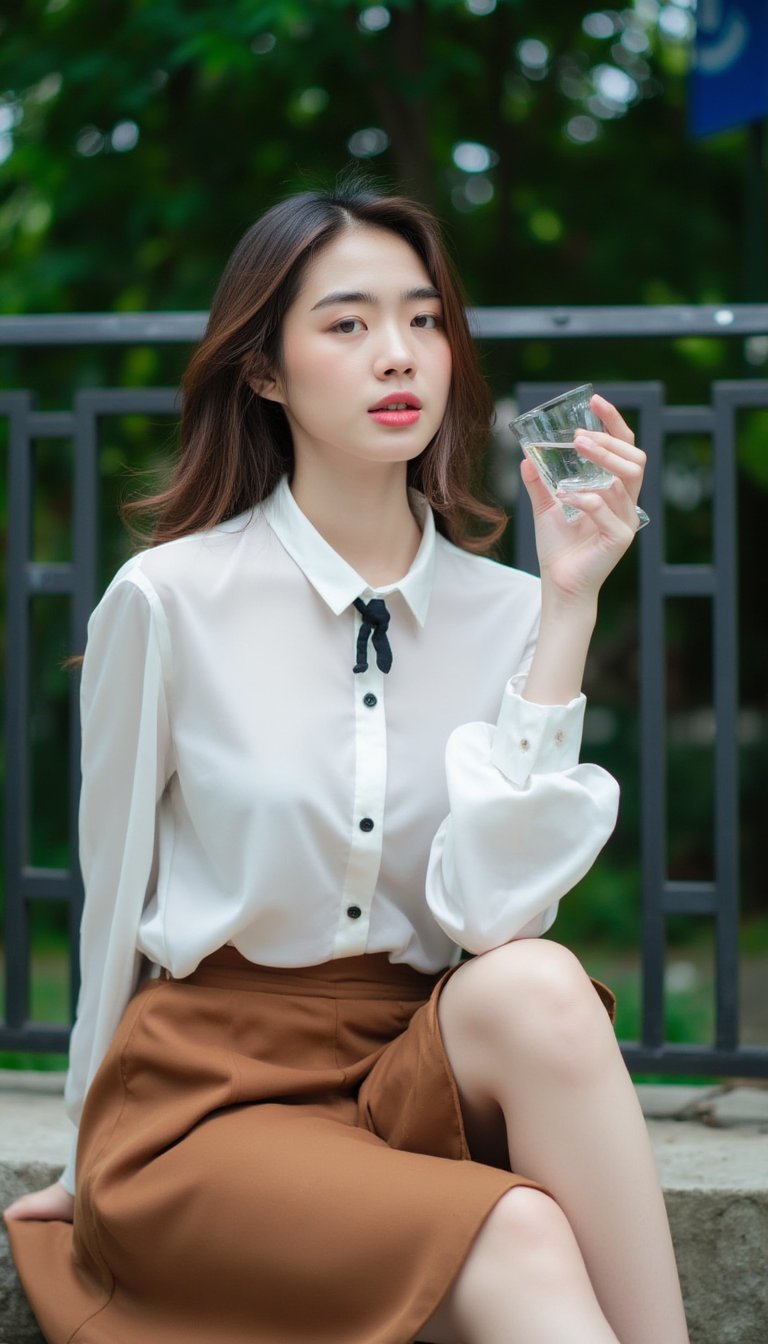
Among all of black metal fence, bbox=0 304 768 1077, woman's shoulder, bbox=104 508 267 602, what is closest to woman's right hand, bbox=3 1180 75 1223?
black metal fence, bbox=0 304 768 1077

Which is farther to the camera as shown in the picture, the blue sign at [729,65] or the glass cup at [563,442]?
the blue sign at [729,65]

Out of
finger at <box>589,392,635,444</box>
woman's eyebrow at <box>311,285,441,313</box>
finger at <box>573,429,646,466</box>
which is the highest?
woman's eyebrow at <box>311,285,441,313</box>

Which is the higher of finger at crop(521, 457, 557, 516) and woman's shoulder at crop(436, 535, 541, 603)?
finger at crop(521, 457, 557, 516)

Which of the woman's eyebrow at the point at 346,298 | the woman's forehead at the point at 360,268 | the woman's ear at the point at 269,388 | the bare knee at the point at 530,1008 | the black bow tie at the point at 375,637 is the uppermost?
the woman's forehead at the point at 360,268

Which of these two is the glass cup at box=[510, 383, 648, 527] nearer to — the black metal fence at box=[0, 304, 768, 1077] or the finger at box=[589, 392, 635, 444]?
the finger at box=[589, 392, 635, 444]

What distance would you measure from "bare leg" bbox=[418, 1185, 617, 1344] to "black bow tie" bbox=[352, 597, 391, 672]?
25.9 inches

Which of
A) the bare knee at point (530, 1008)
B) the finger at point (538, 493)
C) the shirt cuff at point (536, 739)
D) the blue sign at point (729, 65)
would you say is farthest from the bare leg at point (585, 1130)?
the blue sign at point (729, 65)

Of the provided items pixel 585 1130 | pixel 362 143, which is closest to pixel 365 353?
pixel 585 1130

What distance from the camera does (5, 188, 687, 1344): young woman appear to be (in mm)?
1629

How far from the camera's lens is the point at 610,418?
5.99 ft

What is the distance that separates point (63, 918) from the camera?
616cm

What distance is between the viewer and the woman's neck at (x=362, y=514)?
2.01 metres

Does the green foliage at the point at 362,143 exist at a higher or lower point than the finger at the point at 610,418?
higher

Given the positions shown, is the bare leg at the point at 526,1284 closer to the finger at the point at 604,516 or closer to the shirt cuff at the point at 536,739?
the shirt cuff at the point at 536,739
